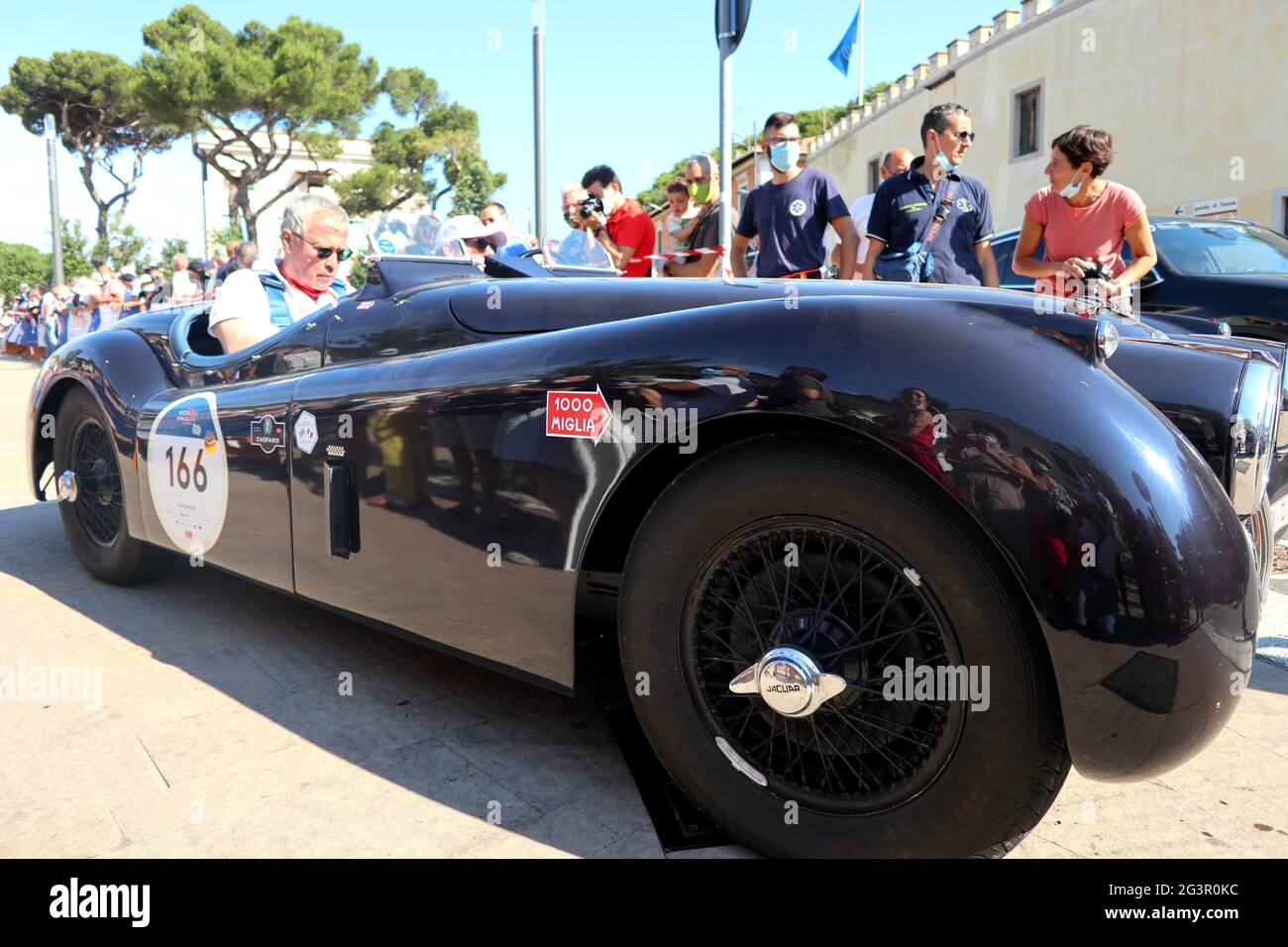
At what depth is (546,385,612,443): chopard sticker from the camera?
1.78 m

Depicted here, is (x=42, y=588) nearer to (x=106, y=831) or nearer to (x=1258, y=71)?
(x=106, y=831)

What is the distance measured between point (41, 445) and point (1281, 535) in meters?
4.17

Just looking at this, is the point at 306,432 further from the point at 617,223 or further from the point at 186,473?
the point at 617,223

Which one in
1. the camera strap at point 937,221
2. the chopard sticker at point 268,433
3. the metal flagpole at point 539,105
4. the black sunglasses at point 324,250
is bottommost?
the chopard sticker at point 268,433

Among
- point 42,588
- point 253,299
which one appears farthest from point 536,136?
point 42,588

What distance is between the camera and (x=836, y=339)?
1.58 meters

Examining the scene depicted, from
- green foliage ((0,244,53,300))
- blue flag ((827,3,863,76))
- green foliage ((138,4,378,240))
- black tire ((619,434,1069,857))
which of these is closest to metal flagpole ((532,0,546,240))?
black tire ((619,434,1069,857))

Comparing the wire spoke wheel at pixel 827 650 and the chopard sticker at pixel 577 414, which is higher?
the chopard sticker at pixel 577 414

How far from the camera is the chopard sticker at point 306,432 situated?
2330mm

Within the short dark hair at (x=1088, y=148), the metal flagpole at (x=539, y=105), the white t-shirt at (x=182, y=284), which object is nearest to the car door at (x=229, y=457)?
the short dark hair at (x=1088, y=148)

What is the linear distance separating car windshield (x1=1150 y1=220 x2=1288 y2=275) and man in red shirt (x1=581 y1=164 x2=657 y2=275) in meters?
3.04

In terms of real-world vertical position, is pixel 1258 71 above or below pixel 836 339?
above

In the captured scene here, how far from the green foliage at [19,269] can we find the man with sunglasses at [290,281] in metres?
56.0
